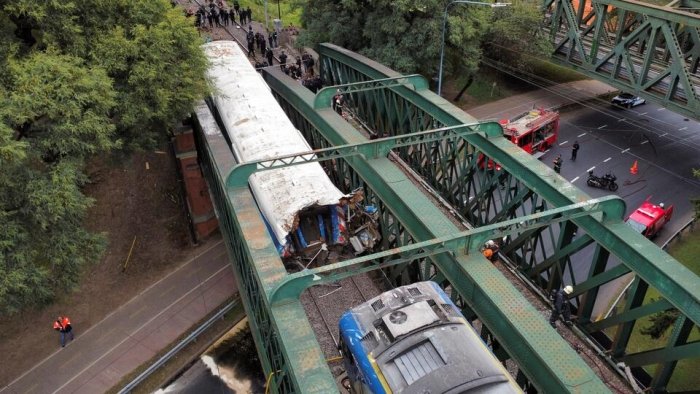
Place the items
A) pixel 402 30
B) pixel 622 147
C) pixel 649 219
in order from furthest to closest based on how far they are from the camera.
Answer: pixel 622 147
pixel 402 30
pixel 649 219

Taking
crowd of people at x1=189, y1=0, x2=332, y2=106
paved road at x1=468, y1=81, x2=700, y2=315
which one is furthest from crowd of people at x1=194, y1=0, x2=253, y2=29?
paved road at x1=468, y1=81, x2=700, y2=315

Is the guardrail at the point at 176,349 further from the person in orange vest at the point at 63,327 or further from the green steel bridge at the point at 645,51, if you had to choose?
the green steel bridge at the point at 645,51

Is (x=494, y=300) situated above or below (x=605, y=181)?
above

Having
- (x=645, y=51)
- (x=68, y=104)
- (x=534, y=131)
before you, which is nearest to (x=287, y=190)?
(x=68, y=104)

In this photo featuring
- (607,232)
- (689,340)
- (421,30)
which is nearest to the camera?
(607,232)

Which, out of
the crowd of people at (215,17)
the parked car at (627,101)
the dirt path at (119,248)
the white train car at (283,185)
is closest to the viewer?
the white train car at (283,185)

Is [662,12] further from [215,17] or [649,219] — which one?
[215,17]

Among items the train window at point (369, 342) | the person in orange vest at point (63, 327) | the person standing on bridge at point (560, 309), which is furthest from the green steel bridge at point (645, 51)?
the person in orange vest at point (63, 327)

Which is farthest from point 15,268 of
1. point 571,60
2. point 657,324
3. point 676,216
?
point 571,60
